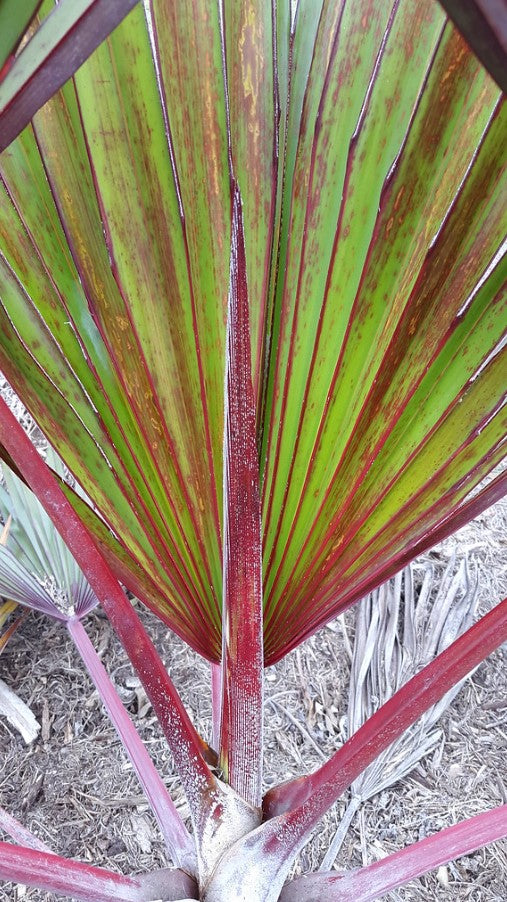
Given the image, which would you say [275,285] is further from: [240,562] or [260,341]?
[240,562]

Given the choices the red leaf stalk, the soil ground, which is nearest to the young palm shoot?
the soil ground

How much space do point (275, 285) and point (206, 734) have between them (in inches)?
29.2

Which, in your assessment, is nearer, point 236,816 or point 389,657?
point 236,816

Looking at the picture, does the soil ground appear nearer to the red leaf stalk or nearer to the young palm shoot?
the young palm shoot

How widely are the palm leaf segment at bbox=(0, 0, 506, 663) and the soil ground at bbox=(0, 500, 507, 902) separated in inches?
19.3

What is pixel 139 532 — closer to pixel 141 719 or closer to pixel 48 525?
pixel 48 525

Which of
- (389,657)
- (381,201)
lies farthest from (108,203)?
(389,657)

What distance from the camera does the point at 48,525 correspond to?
1.03 metres

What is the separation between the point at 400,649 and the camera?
1.15m

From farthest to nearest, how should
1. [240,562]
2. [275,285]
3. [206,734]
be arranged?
[206,734] < [275,285] < [240,562]

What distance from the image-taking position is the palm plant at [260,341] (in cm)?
57

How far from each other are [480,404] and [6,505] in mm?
701

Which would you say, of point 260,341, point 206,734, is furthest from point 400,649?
point 260,341

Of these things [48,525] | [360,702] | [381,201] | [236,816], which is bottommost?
[236,816]
